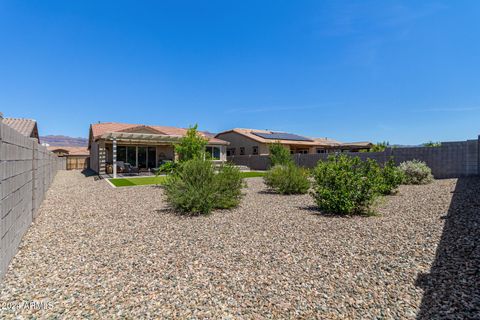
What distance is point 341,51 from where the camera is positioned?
16203 mm

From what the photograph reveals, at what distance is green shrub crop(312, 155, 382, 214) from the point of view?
22.8ft

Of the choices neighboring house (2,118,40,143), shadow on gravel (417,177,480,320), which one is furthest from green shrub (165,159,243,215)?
neighboring house (2,118,40,143)

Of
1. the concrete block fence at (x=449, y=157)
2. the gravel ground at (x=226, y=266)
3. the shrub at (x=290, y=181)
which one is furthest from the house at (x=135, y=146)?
the gravel ground at (x=226, y=266)

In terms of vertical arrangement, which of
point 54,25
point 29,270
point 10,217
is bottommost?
point 29,270

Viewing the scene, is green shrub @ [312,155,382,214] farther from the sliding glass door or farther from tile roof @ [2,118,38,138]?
tile roof @ [2,118,38,138]

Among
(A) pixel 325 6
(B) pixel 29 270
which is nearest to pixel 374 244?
(B) pixel 29 270

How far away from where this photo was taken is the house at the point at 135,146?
19739mm

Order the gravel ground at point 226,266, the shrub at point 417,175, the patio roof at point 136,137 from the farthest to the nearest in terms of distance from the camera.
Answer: the patio roof at point 136,137 → the shrub at point 417,175 → the gravel ground at point 226,266

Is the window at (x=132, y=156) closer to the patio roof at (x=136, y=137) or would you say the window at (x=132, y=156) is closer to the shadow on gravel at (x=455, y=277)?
the patio roof at (x=136, y=137)

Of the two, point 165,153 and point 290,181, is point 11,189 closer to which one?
point 290,181

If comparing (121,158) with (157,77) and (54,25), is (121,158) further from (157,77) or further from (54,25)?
(54,25)

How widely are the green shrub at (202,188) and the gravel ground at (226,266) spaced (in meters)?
0.62

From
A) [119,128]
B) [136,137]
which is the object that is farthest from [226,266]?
[119,128]

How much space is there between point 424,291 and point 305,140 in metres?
32.3
